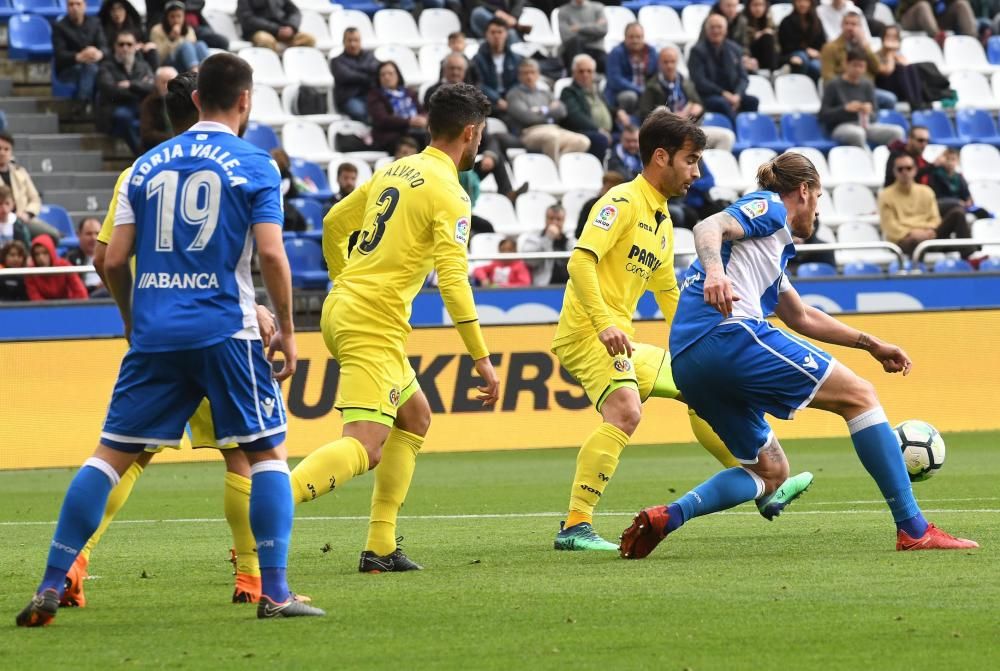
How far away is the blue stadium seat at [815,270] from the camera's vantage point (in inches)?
734

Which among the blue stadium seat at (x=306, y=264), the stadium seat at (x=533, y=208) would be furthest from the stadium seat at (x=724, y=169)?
the blue stadium seat at (x=306, y=264)

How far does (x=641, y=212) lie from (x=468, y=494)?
4035mm

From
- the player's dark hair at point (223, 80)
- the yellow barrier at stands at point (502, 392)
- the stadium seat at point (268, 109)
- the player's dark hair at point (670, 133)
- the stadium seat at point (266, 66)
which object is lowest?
the yellow barrier at stands at point (502, 392)

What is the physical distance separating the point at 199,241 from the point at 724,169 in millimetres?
16154

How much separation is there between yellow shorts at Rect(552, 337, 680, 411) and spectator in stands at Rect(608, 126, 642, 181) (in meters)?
11.3

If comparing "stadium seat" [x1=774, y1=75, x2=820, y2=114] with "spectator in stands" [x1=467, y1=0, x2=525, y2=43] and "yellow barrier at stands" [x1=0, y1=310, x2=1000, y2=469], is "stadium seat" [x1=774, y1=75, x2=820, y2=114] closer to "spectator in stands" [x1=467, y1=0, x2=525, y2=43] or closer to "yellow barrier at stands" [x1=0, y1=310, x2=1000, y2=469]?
"spectator in stands" [x1=467, y1=0, x2=525, y2=43]

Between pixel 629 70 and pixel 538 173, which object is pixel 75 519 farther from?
pixel 629 70

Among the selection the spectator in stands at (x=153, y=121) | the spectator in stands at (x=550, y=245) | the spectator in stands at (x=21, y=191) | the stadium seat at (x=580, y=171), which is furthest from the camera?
the stadium seat at (x=580, y=171)

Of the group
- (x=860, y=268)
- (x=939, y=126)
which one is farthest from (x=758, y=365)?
(x=939, y=126)

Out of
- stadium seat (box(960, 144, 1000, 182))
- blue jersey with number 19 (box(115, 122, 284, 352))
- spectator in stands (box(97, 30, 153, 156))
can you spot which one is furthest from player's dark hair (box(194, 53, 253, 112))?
stadium seat (box(960, 144, 1000, 182))

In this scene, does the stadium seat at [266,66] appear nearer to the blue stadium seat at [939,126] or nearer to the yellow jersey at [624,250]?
the blue stadium seat at [939,126]

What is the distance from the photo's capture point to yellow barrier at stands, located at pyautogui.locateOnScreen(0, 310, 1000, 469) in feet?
51.5

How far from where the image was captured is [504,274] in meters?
17.7

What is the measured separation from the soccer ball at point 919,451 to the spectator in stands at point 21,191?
1082 cm
